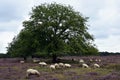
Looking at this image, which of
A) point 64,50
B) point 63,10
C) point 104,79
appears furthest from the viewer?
point 63,10

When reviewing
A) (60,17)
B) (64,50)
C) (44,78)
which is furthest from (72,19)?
(44,78)

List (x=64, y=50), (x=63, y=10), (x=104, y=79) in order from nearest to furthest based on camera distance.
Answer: (x=104, y=79) < (x=64, y=50) < (x=63, y=10)

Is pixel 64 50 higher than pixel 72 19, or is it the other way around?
pixel 72 19

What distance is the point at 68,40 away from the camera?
69.1m

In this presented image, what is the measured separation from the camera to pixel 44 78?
35844 millimetres

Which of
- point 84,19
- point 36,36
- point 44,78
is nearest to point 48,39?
point 36,36

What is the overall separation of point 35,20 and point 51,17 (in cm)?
320

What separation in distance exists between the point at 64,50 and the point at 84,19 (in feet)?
28.1

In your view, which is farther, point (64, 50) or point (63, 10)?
point (63, 10)

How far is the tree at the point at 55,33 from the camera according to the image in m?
67.6

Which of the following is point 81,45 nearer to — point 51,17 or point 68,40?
point 68,40

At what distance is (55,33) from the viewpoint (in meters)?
69.1

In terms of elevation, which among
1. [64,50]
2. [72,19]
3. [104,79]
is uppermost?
[72,19]

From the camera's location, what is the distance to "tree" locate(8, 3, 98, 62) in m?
67.6
